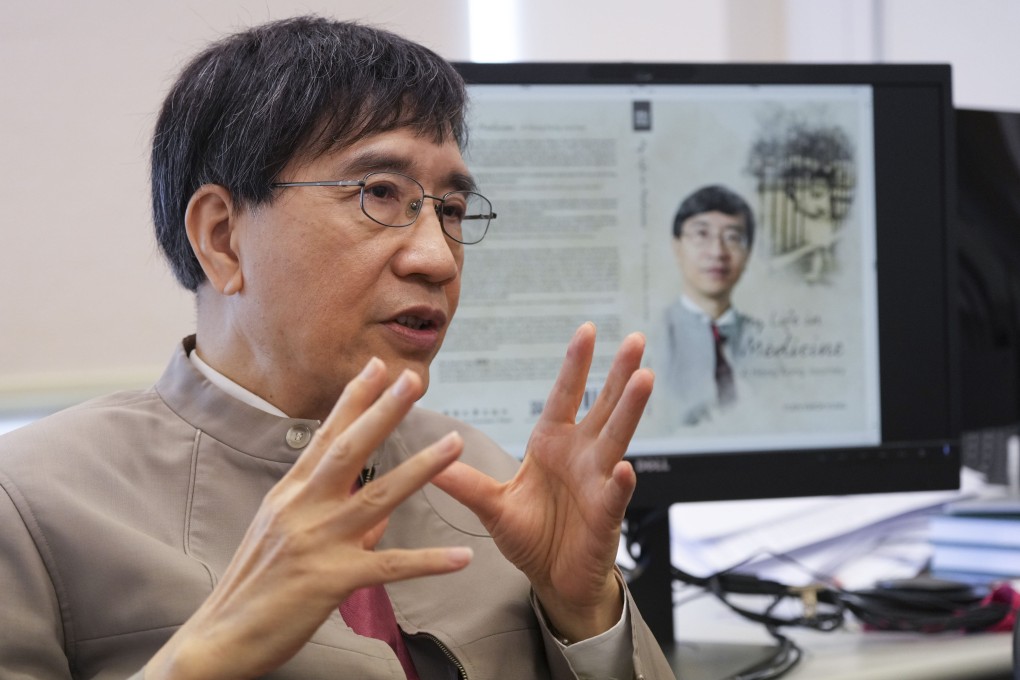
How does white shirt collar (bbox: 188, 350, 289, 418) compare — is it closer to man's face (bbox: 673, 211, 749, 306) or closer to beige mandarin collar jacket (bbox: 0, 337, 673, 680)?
beige mandarin collar jacket (bbox: 0, 337, 673, 680)

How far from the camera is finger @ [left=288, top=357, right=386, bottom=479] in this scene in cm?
79

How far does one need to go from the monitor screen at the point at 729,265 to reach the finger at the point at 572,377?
417mm

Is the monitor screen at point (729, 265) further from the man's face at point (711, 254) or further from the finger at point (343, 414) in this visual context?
the finger at point (343, 414)

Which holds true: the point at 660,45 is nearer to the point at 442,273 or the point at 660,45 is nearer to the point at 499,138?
the point at 499,138

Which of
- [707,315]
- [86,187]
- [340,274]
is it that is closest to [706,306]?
[707,315]

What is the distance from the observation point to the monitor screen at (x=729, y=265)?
4.74 ft

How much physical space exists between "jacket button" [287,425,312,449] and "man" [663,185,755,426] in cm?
59

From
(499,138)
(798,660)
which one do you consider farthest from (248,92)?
(798,660)

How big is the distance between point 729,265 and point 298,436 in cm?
69

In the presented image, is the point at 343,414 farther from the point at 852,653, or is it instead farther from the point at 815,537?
the point at 815,537

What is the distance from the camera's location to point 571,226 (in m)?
1.45

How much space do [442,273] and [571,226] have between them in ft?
1.39

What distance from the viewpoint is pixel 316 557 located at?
0.77 metres

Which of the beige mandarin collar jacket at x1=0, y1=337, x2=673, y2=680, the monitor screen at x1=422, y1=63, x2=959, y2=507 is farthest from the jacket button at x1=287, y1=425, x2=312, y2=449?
the monitor screen at x1=422, y1=63, x2=959, y2=507
